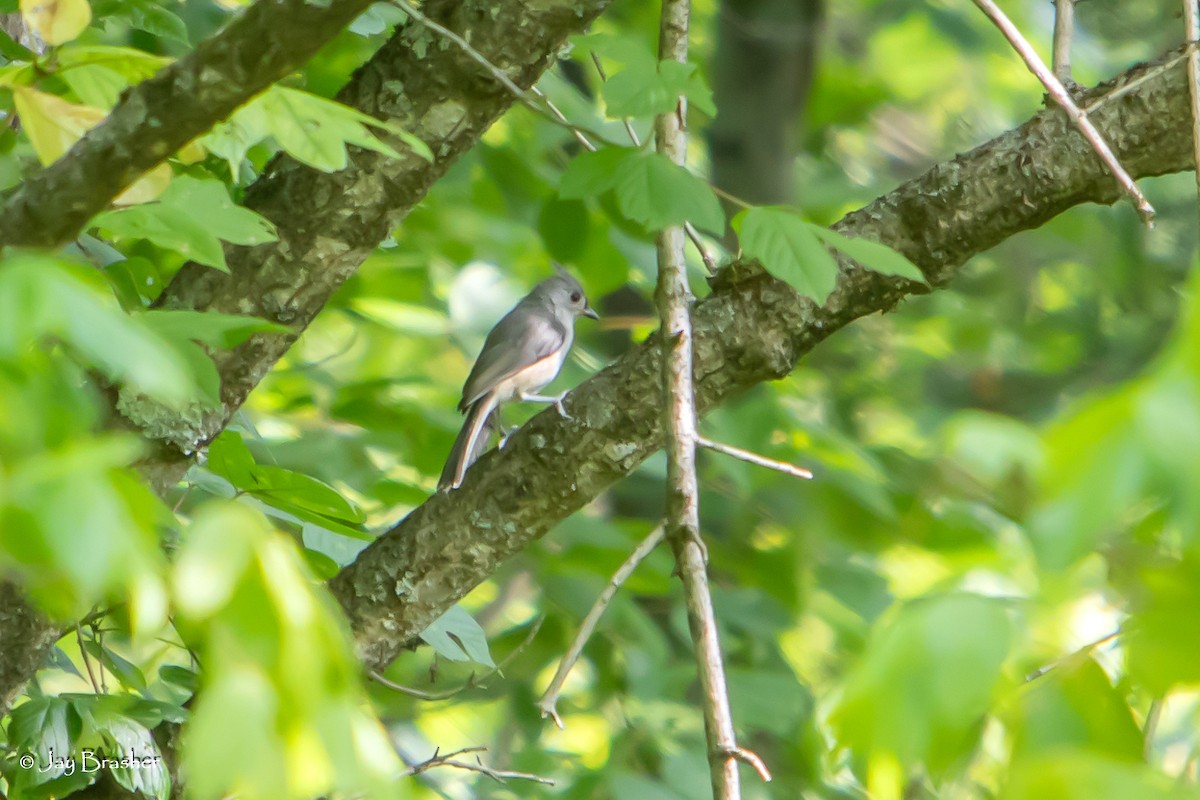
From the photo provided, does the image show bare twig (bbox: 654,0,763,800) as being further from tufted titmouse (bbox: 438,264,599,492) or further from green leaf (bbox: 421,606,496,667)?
tufted titmouse (bbox: 438,264,599,492)

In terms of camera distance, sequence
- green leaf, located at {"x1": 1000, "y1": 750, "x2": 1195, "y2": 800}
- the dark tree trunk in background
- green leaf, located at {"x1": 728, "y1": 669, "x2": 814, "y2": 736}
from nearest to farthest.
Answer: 1. green leaf, located at {"x1": 1000, "y1": 750, "x2": 1195, "y2": 800}
2. green leaf, located at {"x1": 728, "y1": 669, "x2": 814, "y2": 736}
3. the dark tree trunk in background

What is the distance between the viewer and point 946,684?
805 millimetres

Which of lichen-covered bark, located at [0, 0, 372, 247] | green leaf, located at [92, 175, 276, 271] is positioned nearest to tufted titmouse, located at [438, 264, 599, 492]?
green leaf, located at [92, 175, 276, 271]

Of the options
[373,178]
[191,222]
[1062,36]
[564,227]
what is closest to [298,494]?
[191,222]

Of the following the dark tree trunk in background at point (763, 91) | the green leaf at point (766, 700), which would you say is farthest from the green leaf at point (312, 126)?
the dark tree trunk in background at point (763, 91)

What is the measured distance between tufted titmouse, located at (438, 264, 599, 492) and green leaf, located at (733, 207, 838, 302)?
154cm

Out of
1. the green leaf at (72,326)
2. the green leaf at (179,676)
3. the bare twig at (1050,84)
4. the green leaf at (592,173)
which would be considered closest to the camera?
the green leaf at (72,326)

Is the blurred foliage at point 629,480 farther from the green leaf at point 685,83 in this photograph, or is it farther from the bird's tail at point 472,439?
the bird's tail at point 472,439

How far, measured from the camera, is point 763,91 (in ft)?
17.3

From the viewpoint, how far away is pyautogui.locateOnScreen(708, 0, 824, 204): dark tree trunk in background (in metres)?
5.18

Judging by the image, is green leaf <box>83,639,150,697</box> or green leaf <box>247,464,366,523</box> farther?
green leaf <box>83,639,150,697</box>

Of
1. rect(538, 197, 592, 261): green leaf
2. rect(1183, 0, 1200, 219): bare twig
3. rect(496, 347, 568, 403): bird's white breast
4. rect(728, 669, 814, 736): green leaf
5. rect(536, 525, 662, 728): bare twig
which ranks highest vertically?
rect(1183, 0, 1200, 219): bare twig

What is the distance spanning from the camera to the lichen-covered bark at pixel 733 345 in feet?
7.12

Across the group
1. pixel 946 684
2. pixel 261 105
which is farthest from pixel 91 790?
pixel 946 684
